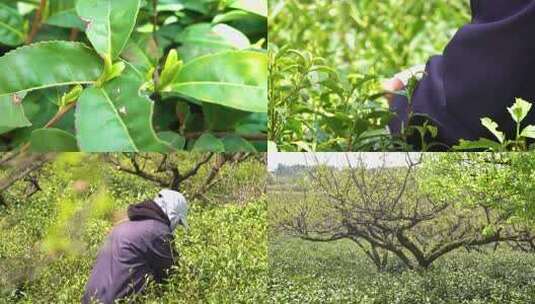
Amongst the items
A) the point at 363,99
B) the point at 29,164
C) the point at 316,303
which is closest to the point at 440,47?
the point at 363,99

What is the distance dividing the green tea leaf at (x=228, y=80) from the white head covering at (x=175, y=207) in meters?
0.25

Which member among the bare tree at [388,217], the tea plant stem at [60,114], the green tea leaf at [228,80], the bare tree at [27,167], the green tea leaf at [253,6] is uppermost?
the green tea leaf at [253,6]

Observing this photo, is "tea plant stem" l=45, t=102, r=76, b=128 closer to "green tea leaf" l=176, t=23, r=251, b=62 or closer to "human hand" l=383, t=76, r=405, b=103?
"green tea leaf" l=176, t=23, r=251, b=62

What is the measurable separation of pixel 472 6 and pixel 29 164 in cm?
109

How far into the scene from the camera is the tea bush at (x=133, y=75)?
2234 millimetres

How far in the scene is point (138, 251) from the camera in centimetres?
235

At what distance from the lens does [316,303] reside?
2330 mm

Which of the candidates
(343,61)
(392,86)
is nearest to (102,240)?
(392,86)

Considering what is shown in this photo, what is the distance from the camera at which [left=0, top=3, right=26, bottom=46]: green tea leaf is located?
7.49 ft

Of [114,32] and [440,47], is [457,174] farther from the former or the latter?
[440,47]

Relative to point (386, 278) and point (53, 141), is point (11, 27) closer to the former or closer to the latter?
point (53, 141)

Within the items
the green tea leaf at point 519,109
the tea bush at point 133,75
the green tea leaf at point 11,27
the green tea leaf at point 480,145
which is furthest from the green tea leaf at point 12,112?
the green tea leaf at point 519,109

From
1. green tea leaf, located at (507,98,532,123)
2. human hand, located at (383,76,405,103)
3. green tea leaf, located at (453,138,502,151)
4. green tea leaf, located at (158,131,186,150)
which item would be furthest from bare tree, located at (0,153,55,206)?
green tea leaf, located at (507,98,532,123)

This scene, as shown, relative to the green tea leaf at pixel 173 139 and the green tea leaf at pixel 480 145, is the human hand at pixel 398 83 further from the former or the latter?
the green tea leaf at pixel 173 139
